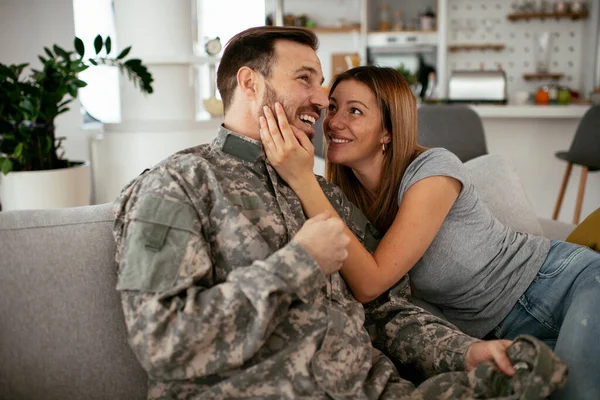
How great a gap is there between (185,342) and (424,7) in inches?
265

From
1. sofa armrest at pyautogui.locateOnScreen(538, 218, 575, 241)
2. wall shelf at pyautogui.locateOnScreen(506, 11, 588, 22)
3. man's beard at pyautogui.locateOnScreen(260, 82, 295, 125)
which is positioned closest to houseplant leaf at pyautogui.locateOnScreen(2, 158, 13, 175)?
man's beard at pyautogui.locateOnScreen(260, 82, 295, 125)

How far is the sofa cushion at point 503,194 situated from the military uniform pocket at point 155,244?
1385 millimetres

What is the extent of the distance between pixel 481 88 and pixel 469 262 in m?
4.01

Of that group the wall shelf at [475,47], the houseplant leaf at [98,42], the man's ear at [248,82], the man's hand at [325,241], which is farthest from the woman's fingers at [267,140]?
the wall shelf at [475,47]

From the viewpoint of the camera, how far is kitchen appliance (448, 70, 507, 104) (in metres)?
5.43

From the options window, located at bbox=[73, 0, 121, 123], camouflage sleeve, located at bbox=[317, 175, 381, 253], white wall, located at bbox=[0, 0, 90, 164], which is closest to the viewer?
camouflage sleeve, located at bbox=[317, 175, 381, 253]

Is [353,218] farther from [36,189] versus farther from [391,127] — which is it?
[36,189]

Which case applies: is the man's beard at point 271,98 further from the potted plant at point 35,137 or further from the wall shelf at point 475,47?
the wall shelf at point 475,47

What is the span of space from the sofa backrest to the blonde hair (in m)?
0.83

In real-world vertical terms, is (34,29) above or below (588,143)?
above

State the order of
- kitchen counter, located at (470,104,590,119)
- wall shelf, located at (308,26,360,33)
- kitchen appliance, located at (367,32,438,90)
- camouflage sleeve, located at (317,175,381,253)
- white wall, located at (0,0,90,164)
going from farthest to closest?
wall shelf, located at (308,26,360,33)
kitchen appliance, located at (367,32,438,90)
kitchen counter, located at (470,104,590,119)
white wall, located at (0,0,90,164)
camouflage sleeve, located at (317,175,381,253)

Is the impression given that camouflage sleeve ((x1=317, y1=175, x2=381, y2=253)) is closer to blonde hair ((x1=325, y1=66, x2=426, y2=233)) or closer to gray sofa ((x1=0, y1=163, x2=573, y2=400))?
blonde hair ((x1=325, y1=66, x2=426, y2=233))

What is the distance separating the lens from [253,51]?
162cm

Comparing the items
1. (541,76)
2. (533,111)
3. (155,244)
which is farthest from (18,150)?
(541,76)
